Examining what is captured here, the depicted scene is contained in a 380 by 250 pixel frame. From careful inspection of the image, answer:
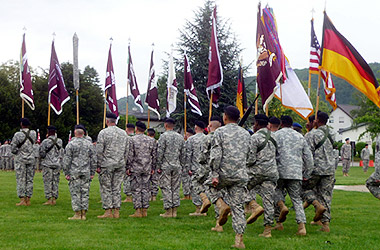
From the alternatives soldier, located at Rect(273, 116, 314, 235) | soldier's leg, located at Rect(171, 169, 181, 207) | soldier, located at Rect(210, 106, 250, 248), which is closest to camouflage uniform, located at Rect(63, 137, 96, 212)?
soldier's leg, located at Rect(171, 169, 181, 207)

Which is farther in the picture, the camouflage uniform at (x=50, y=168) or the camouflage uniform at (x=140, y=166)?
the camouflage uniform at (x=50, y=168)

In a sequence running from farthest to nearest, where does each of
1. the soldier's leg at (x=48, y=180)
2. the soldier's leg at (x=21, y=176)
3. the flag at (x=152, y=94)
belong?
1. the flag at (x=152, y=94)
2. the soldier's leg at (x=48, y=180)
3. the soldier's leg at (x=21, y=176)

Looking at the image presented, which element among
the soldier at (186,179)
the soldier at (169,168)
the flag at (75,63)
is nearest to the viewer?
the soldier at (169,168)

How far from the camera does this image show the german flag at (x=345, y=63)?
34.9ft

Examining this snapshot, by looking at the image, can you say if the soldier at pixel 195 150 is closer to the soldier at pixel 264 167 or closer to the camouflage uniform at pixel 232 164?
the soldier at pixel 264 167

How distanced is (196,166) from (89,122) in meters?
39.2

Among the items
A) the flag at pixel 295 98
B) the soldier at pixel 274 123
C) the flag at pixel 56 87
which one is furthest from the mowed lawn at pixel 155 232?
the flag at pixel 56 87

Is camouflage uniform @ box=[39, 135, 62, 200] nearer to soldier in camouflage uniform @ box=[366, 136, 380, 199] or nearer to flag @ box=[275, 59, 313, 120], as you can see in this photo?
flag @ box=[275, 59, 313, 120]

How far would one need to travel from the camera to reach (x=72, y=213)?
1216cm

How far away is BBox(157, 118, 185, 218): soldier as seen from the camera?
11961 mm

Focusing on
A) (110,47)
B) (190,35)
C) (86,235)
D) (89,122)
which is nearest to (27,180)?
(86,235)

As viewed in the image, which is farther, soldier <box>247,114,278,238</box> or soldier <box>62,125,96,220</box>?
soldier <box>62,125,96,220</box>

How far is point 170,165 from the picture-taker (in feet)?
39.6

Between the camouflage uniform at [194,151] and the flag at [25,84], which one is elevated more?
the flag at [25,84]
